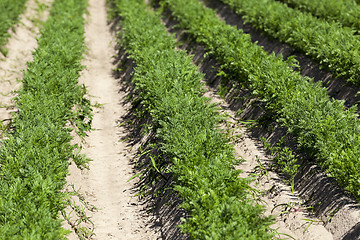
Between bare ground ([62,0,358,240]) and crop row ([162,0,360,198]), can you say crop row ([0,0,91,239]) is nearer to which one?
bare ground ([62,0,358,240])

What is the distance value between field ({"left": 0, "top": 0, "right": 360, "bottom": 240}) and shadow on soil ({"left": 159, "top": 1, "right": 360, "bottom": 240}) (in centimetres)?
3

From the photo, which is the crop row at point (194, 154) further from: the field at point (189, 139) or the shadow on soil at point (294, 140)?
the shadow on soil at point (294, 140)

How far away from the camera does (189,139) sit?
24.0 ft

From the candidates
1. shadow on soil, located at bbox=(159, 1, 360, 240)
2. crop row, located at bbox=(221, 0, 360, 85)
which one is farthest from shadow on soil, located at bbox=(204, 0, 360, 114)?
crop row, located at bbox=(221, 0, 360, 85)

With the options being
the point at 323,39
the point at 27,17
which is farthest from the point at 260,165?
the point at 27,17

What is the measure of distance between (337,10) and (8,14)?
40.4 ft

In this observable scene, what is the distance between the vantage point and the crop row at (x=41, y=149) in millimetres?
5625

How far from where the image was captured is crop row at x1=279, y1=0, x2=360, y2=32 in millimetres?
13310

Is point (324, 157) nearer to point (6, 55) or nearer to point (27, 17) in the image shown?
point (6, 55)

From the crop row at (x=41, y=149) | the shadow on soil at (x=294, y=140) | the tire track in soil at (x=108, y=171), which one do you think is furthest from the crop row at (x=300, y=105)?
the crop row at (x=41, y=149)

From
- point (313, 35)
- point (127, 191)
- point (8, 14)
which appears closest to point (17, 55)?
point (8, 14)

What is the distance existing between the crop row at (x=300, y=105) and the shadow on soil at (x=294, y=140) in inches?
8.7

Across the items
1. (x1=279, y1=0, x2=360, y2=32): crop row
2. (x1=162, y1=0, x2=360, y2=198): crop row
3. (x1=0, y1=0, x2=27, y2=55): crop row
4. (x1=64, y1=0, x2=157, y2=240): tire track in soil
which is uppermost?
(x1=279, y1=0, x2=360, y2=32): crop row

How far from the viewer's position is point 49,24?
49.6ft
